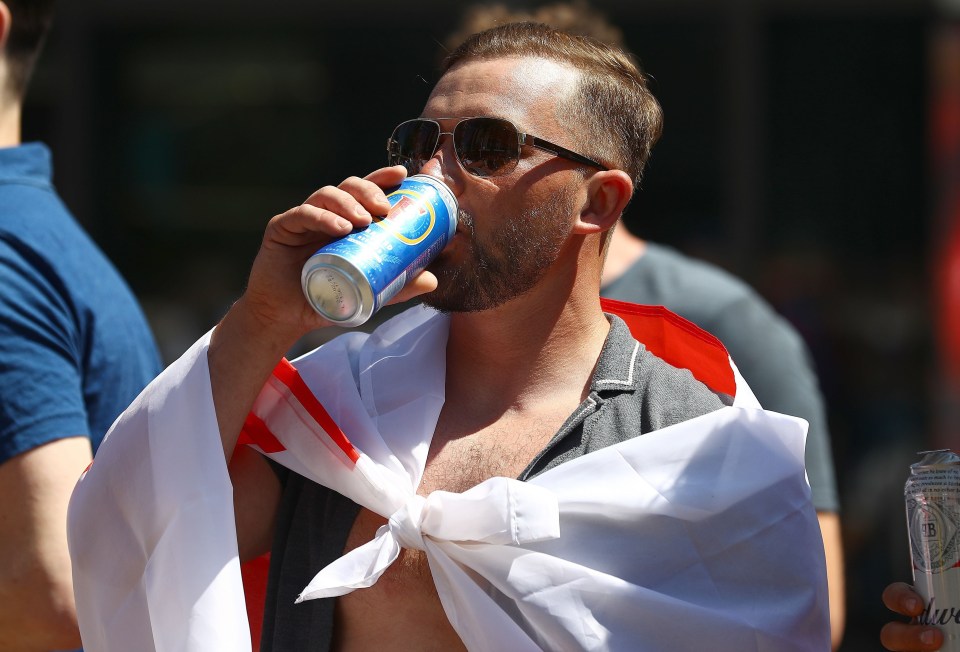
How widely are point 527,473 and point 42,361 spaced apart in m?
1.00

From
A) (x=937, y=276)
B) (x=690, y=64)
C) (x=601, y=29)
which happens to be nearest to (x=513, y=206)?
(x=601, y=29)

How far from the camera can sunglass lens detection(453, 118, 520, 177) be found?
2.19 m

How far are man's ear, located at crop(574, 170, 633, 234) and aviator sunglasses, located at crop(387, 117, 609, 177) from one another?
11 centimetres

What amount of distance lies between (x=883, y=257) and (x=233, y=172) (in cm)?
390

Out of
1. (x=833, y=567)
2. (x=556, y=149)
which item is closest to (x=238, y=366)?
(x=556, y=149)

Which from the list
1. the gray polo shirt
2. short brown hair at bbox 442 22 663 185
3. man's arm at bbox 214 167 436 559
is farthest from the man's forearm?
short brown hair at bbox 442 22 663 185

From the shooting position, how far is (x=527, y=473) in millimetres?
2129

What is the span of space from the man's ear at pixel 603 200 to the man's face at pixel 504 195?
0.12 ft

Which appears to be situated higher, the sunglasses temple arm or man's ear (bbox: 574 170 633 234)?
the sunglasses temple arm

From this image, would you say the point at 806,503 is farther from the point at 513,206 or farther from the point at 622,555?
the point at 513,206

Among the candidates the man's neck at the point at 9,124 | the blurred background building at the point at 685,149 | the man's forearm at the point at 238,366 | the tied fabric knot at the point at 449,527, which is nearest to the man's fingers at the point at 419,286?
the man's forearm at the point at 238,366

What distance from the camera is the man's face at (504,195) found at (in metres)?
2.19

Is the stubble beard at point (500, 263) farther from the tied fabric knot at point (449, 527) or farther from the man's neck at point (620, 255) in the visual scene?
the man's neck at point (620, 255)

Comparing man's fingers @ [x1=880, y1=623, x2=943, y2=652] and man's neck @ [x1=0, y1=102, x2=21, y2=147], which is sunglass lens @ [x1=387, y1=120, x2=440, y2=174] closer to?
man's neck @ [x1=0, y1=102, x2=21, y2=147]
